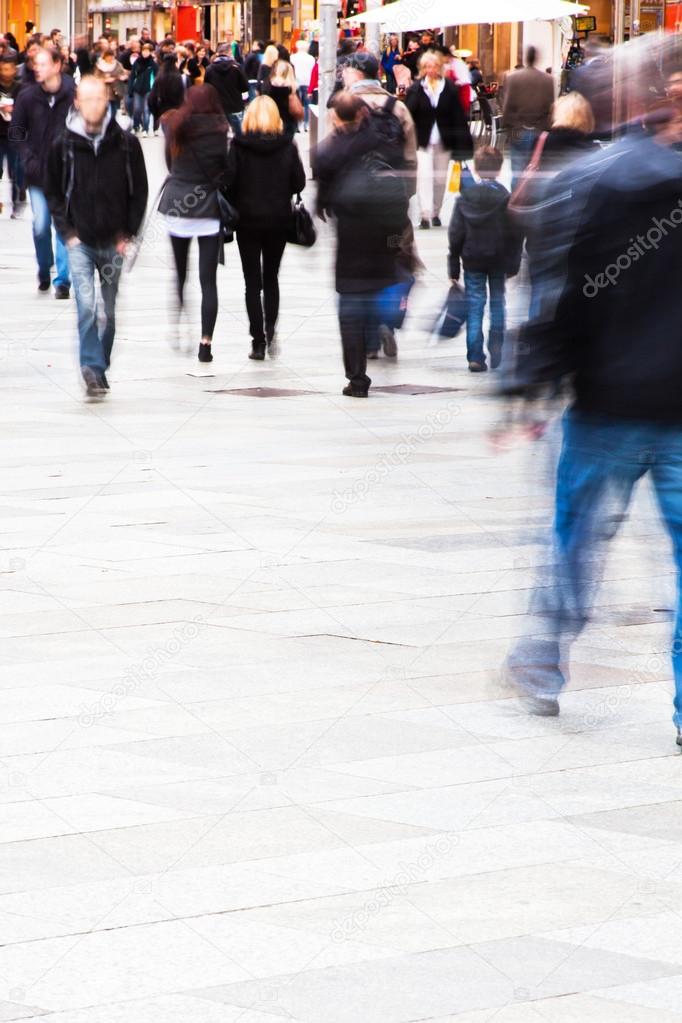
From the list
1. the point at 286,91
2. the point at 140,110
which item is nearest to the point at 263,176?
the point at 286,91

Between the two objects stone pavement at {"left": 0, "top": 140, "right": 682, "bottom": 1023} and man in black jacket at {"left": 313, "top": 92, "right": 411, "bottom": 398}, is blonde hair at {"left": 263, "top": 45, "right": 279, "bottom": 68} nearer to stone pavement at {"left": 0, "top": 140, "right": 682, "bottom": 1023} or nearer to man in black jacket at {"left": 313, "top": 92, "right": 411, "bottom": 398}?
man in black jacket at {"left": 313, "top": 92, "right": 411, "bottom": 398}

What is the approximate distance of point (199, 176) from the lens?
40.0ft

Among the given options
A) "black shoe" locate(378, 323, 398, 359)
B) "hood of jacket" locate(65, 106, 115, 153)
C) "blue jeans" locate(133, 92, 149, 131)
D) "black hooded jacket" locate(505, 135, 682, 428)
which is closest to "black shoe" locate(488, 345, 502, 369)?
"black shoe" locate(378, 323, 398, 359)

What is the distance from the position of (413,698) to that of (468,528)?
238 cm

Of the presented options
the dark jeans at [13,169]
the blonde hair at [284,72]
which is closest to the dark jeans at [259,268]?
the blonde hair at [284,72]

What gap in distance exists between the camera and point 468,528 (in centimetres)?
795

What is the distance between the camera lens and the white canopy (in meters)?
23.2

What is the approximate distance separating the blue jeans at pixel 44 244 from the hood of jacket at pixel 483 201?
408cm

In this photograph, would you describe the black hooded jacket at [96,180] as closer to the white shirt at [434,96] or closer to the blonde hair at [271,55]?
the white shirt at [434,96]

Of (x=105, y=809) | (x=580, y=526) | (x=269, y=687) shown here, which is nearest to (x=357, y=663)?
(x=269, y=687)

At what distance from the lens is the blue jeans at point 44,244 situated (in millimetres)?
15195

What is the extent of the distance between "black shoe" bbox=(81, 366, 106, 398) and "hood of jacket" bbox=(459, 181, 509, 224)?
2629 millimetres

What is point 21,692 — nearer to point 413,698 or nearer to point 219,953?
point 413,698

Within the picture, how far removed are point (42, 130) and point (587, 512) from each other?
10.9 m
